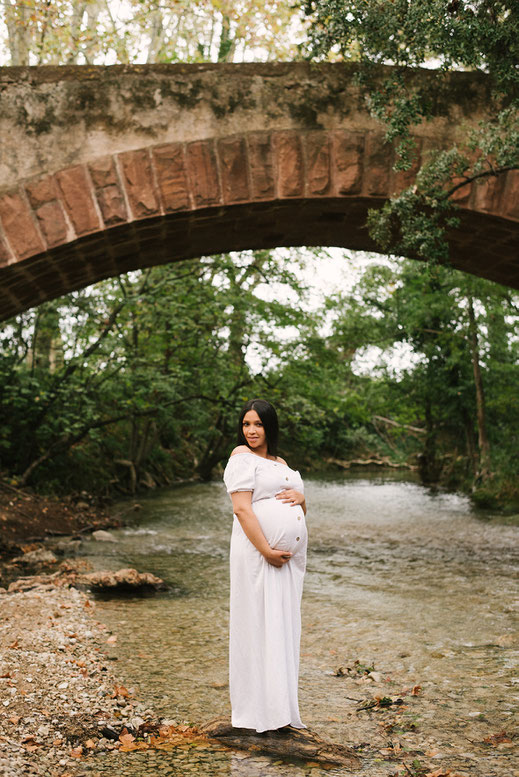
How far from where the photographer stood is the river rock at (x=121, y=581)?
7.19 m

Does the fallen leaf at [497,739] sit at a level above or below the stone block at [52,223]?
below

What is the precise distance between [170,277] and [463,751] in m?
10.8

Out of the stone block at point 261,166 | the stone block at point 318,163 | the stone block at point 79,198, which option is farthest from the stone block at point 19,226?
the stone block at point 318,163

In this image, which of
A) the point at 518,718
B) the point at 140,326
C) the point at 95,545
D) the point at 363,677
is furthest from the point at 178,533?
the point at 518,718

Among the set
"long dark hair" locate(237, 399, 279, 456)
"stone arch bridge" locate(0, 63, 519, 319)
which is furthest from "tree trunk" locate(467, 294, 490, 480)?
"long dark hair" locate(237, 399, 279, 456)

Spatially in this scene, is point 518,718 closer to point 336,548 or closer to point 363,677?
point 363,677

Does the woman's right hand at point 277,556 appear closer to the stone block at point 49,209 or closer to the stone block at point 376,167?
the stone block at point 49,209

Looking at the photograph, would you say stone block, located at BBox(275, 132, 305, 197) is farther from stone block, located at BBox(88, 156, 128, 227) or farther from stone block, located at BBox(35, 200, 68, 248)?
stone block, located at BBox(35, 200, 68, 248)

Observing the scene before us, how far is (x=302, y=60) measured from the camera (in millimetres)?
5648

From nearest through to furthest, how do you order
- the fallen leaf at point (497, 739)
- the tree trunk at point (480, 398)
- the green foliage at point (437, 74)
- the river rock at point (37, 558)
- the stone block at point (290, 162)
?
the fallen leaf at point (497, 739)
the green foliage at point (437, 74)
the stone block at point (290, 162)
the river rock at point (37, 558)
the tree trunk at point (480, 398)

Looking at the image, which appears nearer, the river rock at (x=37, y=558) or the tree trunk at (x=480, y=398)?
the river rock at (x=37, y=558)

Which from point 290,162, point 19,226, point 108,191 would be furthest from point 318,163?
point 19,226

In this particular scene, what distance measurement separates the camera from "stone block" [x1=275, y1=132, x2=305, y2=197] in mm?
5215

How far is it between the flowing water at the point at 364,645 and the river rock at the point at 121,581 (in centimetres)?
22
